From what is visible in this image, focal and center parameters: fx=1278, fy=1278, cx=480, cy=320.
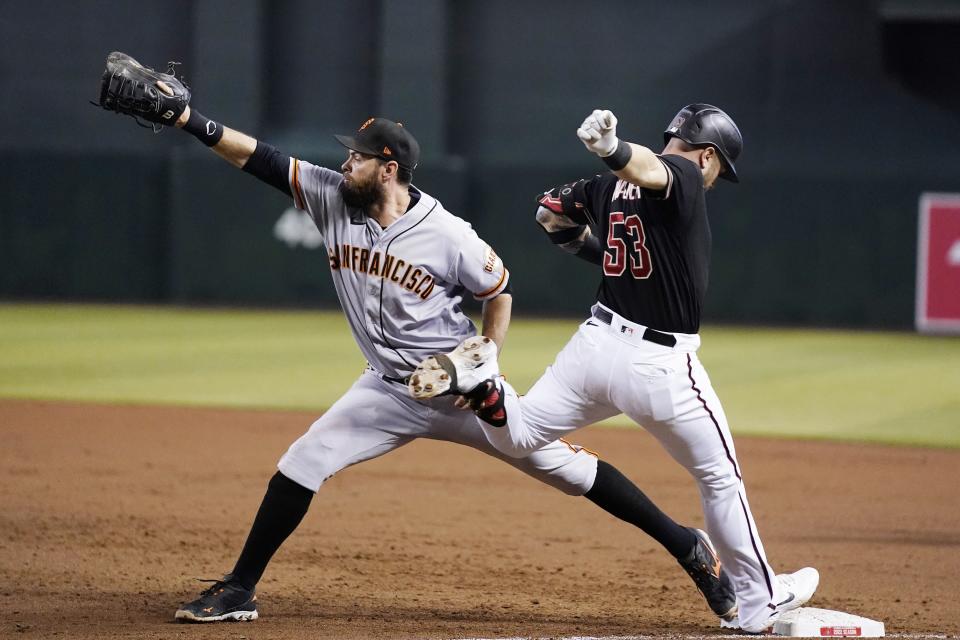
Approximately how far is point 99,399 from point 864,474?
5940 mm

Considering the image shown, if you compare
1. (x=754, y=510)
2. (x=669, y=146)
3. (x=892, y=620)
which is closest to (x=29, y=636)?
(x=669, y=146)

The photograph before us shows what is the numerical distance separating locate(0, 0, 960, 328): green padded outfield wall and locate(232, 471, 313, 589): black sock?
1412cm

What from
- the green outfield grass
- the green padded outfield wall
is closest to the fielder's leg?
the green outfield grass

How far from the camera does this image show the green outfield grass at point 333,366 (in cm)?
1028

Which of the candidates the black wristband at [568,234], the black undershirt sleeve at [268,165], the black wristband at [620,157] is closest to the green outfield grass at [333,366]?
the black wristband at [568,234]

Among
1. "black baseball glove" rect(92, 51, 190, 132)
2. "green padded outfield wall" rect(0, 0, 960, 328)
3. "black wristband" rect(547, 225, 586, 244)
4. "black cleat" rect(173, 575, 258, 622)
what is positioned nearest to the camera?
"black baseball glove" rect(92, 51, 190, 132)

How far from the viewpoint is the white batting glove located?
3.79 metres

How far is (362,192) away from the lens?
455 centimetres

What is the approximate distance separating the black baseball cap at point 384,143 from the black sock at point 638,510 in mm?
1356

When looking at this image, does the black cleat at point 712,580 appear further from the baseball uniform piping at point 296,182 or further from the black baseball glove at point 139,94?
the black baseball glove at point 139,94

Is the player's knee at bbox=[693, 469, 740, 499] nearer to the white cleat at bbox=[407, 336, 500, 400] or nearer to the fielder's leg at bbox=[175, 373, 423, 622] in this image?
the white cleat at bbox=[407, 336, 500, 400]

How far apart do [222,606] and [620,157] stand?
6.95ft

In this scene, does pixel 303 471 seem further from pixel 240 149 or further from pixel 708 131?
pixel 708 131

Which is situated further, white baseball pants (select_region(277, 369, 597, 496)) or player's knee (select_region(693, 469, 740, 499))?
white baseball pants (select_region(277, 369, 597, 496))
